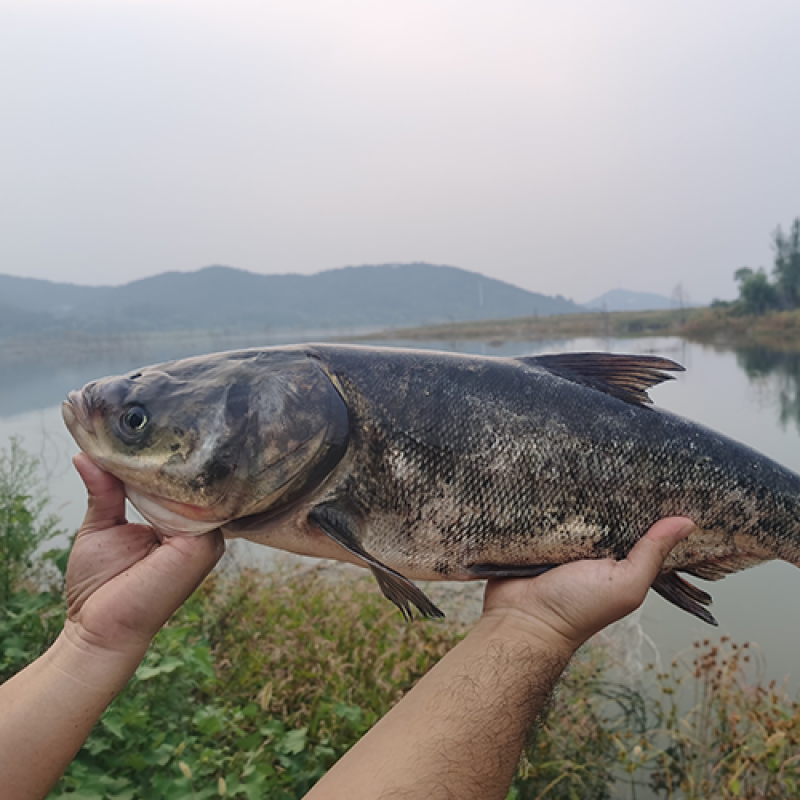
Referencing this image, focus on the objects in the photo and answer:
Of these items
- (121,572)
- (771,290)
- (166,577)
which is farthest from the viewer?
(771,290)

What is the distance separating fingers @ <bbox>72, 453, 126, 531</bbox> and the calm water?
4.92 metres

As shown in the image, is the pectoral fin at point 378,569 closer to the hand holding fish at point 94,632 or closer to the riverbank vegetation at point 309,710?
the hand holding fish at point 94,632

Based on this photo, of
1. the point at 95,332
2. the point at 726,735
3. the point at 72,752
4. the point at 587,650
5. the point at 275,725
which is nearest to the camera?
the point at 72,752

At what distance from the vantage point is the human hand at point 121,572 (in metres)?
1.73

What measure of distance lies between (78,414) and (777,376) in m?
25.8

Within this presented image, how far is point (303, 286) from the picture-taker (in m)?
106

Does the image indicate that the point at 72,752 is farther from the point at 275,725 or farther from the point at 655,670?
the point at 655,670

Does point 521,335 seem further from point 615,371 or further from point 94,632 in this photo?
point 94,632

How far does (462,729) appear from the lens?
1.63m

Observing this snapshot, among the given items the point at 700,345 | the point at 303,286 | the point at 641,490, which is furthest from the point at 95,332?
the point at 303,286

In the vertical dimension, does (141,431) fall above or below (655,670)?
above

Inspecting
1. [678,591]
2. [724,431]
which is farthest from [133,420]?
[724,431]

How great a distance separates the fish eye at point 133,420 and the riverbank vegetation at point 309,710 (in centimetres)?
188

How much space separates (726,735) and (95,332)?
44930mm
